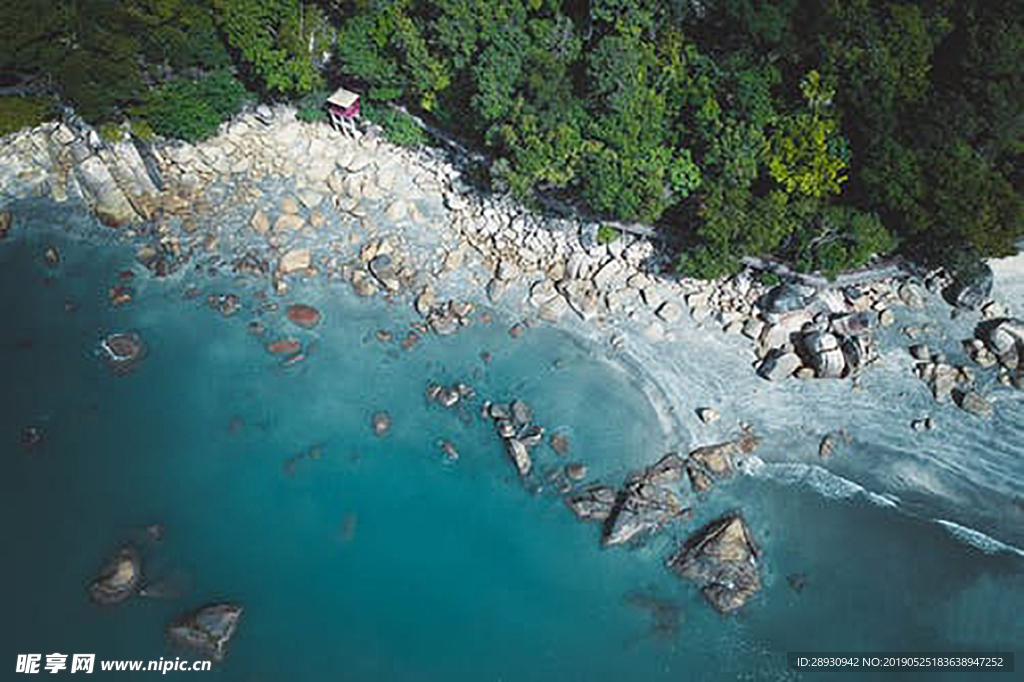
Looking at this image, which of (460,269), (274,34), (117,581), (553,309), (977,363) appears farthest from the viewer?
(274,34)

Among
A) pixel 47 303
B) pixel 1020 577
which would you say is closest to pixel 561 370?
pixel 1020 577

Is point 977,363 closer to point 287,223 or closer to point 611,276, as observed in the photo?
point 611,276

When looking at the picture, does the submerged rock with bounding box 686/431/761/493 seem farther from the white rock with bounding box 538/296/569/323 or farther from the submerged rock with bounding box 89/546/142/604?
the submerged rock with bounding box 89/546/142/604

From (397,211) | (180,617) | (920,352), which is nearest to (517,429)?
(397,211)

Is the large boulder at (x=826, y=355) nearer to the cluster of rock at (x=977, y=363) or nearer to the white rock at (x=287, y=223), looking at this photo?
the cluster of rock at (x=977, y=363)

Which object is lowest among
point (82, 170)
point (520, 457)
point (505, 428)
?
point (82, 170)

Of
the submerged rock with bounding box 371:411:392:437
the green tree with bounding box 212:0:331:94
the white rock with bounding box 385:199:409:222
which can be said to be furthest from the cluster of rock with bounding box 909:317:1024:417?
the green tree with bounding box 212:0:331:94
